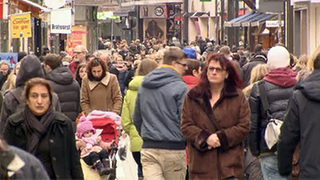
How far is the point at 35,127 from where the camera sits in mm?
→ 7316

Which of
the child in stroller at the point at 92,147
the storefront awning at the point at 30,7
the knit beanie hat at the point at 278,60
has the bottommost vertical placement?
the child in stroller at the point at 92,147

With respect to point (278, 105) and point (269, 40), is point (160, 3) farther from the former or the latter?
point (278, 105)

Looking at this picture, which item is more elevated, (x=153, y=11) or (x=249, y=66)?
(x=153, y=11)

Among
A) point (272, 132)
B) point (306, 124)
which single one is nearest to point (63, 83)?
point (272, 132)

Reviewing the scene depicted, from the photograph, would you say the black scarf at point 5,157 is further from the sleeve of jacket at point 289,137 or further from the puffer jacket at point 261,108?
the puffer jacket at point 261,108

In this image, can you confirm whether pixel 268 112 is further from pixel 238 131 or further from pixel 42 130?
pixel 42 130

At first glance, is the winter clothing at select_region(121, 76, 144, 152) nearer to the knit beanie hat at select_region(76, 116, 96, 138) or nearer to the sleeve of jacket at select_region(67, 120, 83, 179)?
the knit beanie hat at select_region(76, 116, 96, 138)

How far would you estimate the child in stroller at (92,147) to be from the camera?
435 inches

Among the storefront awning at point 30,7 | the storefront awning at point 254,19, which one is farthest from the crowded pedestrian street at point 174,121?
the storefront awning at point 254,19

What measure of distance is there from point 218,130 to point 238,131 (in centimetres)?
16

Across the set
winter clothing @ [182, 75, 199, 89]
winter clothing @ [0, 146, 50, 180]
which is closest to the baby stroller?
winter clothing @ [182, 75, 199, 89]

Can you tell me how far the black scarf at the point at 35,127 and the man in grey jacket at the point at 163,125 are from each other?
5.90 feet

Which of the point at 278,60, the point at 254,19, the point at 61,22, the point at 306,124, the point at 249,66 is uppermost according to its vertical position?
the point at 254,19

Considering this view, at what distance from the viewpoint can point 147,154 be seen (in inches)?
355
